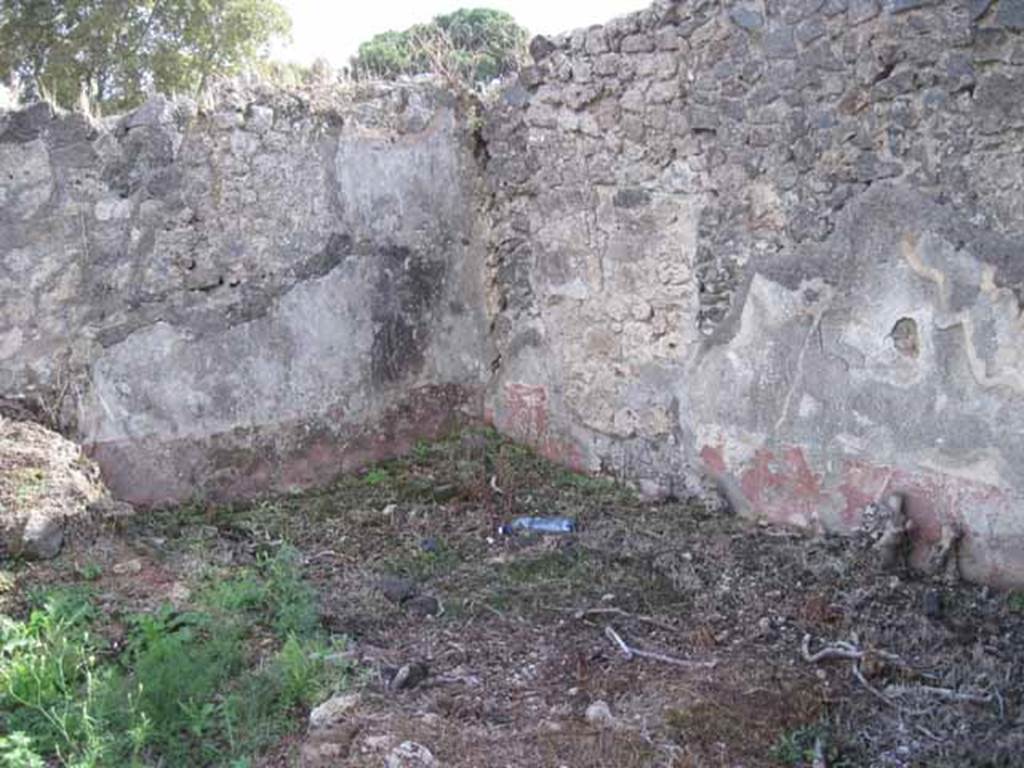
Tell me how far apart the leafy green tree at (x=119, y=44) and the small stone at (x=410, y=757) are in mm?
10973

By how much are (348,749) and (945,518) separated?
87.9 inches

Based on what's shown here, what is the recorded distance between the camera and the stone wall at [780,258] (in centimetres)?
372

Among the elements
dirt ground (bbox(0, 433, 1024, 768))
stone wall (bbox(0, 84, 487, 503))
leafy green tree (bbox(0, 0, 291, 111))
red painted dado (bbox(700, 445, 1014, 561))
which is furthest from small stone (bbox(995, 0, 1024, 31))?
leafy green tree (bbox(0, 0, 291, 111))

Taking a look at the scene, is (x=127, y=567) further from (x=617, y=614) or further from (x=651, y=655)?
(x=651, y=655)

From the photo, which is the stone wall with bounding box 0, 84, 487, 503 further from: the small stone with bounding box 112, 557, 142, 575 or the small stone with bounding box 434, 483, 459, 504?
the small stone with bounding box 112, 557, 142, 575

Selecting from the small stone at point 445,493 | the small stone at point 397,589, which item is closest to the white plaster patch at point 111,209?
the small stone at point 445,493

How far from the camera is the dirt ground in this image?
9.75 feet

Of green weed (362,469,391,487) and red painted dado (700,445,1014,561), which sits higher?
red painted dado (700,445,1014,561)

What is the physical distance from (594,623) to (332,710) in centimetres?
104

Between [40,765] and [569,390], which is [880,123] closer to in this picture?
[569,390]

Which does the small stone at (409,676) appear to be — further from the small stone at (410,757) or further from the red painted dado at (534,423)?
the red painted dado at (534,423)

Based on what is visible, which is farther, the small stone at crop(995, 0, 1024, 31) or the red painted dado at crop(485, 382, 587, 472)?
the red painted dado at crop(485, 382, 587, 472)

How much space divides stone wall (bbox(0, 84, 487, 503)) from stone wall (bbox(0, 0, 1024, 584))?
0.01 metres

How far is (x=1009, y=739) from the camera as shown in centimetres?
284
